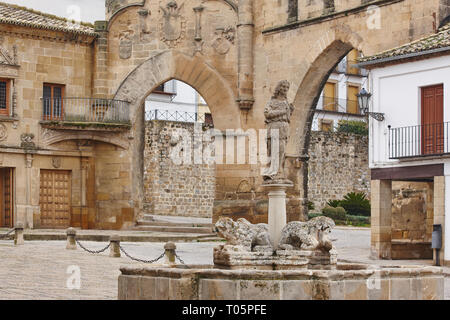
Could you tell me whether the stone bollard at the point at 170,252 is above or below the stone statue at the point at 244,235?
below

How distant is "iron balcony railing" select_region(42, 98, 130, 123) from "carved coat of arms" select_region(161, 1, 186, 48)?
2.12 meters

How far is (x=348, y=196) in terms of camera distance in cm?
3384

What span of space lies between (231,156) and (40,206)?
5.29m

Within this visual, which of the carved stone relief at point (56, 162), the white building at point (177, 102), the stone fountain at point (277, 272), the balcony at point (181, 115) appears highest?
the white building at point (177, 102)

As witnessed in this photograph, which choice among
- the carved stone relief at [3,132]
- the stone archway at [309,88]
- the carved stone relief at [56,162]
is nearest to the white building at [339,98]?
the stone archway at [309,88]

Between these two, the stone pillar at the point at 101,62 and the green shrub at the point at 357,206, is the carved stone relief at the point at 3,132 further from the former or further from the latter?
the green shrub at the point at 357,206

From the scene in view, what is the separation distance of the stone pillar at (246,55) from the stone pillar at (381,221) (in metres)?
6.39

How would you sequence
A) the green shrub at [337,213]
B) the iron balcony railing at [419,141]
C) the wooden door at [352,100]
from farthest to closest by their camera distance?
the wooden door at [352,100] < the green shrub at [337,213] < the iron balcony railing at [419,141]

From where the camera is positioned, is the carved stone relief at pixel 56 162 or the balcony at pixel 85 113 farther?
the carved stone relief at pixel 56 162

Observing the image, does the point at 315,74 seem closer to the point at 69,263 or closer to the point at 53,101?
the point at 53,101

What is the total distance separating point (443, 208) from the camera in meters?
16.9

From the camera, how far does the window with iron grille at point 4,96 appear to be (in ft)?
79.6

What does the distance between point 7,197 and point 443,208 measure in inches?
488
